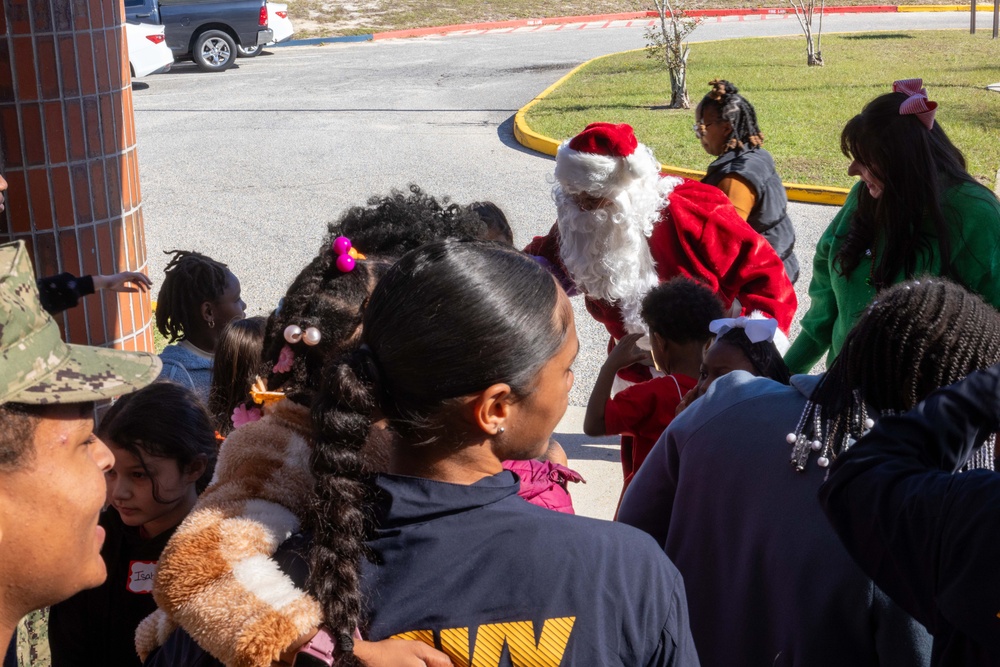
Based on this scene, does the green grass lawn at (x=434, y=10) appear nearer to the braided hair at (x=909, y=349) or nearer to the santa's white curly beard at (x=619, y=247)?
the santa's white curly beard at (x=619, y=247)

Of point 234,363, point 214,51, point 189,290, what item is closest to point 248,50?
point 214,51

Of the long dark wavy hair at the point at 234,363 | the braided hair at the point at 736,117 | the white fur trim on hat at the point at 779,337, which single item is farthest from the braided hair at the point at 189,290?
the braided hair at the point at 736,117

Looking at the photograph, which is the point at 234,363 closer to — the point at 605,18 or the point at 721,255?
the point at 721,255

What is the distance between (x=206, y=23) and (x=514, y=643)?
19.3 m

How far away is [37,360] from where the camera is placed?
56.9 inches

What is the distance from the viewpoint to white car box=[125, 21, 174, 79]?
1628 cm

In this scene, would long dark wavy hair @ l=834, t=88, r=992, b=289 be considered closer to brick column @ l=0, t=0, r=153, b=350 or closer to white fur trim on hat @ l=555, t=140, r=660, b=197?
white fur trim on hat @ l=555, t=140, r=660, b=197

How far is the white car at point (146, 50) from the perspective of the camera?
16.3 meters

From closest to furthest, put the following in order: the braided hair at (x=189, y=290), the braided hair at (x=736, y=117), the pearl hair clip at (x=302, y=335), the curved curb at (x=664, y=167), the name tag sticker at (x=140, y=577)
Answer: the pearl hair clip at (x=302, y=335) < the name tag sticker at (x=140, y=577) < the braided hair at (x=189, y=290) < the braided hair at (x=736, y=117) < the curved curb at (x=664, y=167)

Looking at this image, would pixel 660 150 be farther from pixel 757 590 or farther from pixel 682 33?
pixel 757 590

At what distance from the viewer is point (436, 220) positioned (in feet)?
9.82

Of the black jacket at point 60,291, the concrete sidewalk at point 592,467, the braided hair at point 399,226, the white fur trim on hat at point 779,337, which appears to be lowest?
the concrete sidewalk at point 592,467

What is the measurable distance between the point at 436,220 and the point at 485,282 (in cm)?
141

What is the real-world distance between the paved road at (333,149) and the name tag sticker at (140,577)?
2456mm
